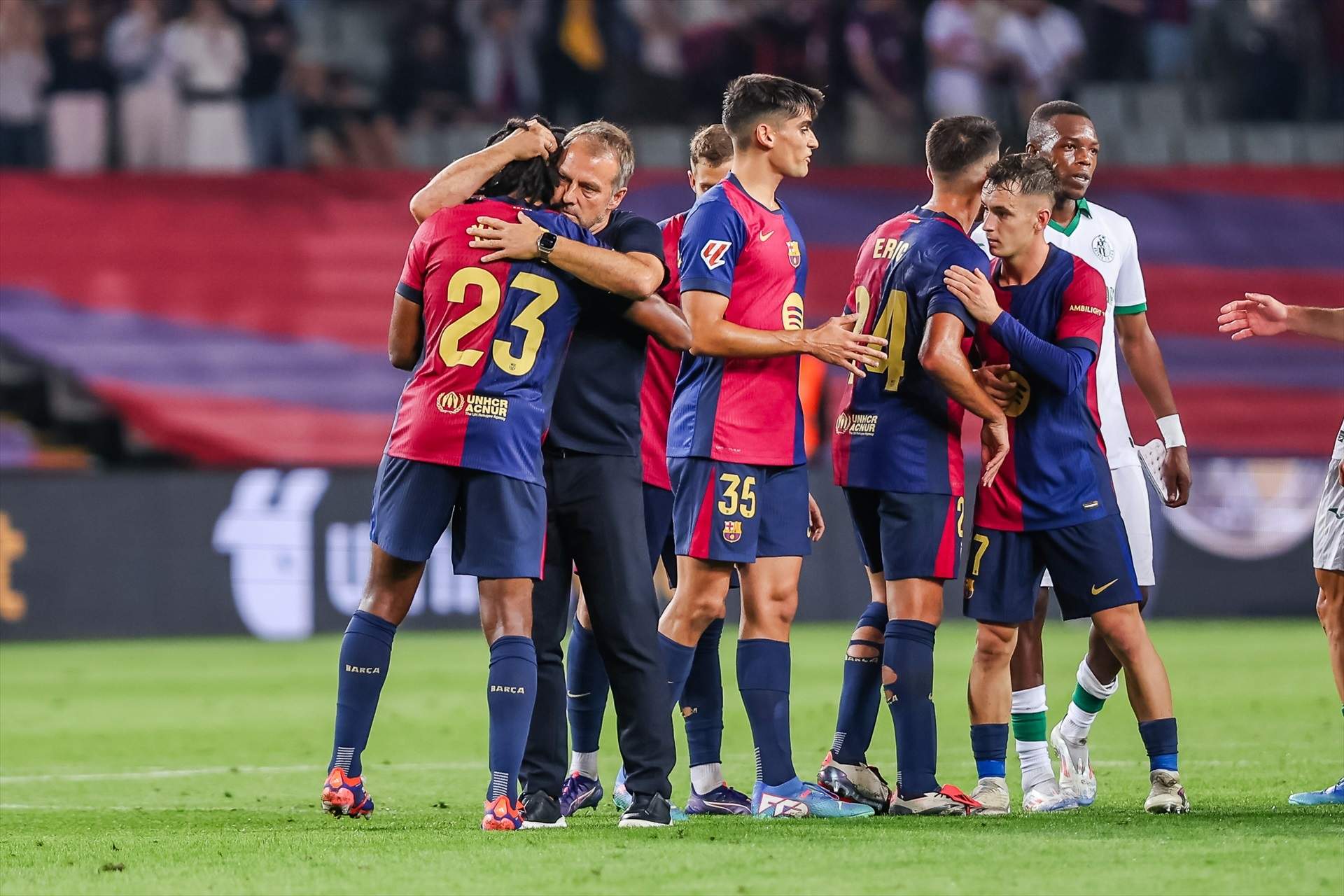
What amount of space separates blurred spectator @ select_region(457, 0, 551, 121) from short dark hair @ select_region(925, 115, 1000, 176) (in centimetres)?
1293

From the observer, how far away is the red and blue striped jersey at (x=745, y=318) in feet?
19.3

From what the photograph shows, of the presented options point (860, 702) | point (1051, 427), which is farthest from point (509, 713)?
point (1051, 427)

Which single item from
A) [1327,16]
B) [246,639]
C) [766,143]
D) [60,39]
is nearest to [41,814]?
[766,143]

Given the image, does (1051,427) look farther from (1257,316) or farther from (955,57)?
(955,57)

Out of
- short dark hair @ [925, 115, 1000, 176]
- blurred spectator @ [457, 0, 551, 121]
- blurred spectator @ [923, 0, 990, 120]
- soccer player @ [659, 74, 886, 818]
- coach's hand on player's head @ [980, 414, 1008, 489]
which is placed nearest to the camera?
soccer player @ [659, 74, 886, 818]

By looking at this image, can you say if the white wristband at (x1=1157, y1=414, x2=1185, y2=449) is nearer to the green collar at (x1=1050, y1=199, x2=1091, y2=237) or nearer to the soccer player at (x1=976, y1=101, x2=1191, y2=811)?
the soccer player at (x1=976, y1=101, x2=1191, y2=811)

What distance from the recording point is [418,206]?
18.7 feet

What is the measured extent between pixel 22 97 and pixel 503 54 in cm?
472

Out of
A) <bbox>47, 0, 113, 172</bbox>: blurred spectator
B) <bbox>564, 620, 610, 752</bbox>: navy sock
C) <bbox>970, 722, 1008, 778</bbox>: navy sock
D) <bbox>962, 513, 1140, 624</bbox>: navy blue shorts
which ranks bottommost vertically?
<bbox>970, 722, 1008, 778</bbox>: navy sock

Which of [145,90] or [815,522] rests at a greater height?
[145,90]

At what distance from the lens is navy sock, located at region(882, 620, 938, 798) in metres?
5.88

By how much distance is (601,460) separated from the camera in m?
5.84

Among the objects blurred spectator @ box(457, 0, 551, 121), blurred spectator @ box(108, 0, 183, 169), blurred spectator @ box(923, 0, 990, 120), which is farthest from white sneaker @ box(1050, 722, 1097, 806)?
blurred spectator @ box(108, 0, 183, 169)

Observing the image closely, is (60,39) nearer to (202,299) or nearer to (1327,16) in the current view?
(202,299)
